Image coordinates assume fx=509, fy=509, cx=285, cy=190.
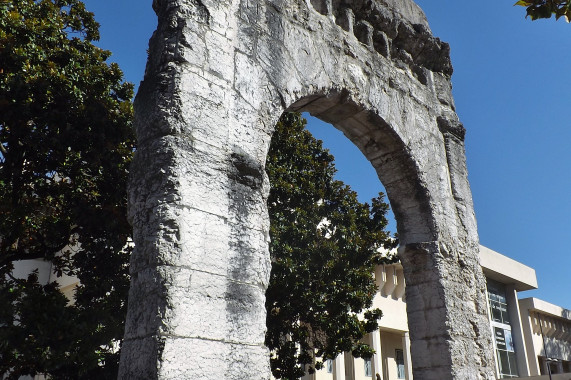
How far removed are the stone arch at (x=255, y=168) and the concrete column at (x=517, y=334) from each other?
16.2m

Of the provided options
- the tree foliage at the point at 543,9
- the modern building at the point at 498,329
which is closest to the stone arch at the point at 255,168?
the tree foliage at the point at 543,9

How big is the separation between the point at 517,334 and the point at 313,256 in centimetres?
1484

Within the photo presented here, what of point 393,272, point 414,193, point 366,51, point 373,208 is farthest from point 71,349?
point 393,272

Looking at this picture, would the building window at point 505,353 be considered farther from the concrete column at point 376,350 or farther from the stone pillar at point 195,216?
the stone pillar at point 195,216

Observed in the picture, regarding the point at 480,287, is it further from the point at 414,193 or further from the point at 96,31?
the point at 96,31

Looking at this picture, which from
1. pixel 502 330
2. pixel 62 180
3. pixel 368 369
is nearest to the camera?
pixel 62 180

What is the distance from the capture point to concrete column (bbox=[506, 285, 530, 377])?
19.1 meters

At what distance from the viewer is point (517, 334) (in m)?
19.2

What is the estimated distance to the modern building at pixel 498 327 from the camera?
16297 mm

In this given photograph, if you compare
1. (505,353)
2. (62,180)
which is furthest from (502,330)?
(62,180)

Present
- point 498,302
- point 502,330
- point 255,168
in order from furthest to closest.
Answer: point 498,302
point 502,330
point 255,168

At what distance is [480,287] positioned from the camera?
5.08 m

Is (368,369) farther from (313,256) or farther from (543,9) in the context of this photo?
(543,9)

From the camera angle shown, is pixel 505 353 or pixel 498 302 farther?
pixel 498 302
